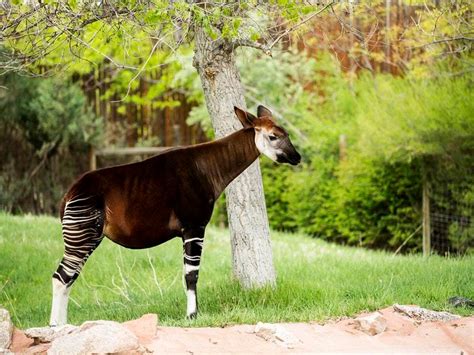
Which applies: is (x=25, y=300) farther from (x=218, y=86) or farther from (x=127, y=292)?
(x=218, y=86)

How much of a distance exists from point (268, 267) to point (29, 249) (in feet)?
13.8

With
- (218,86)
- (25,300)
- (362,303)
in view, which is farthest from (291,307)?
(25,300)

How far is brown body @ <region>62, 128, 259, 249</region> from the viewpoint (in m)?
5.87

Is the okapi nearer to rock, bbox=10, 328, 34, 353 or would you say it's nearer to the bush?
rock, bbox=10, 328, 34, 353

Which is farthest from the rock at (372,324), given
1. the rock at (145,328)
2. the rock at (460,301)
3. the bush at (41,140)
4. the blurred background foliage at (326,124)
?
the bush at (41,140)

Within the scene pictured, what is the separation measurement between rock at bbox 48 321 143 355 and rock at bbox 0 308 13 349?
0.40 m

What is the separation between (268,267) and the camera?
7.01 meters

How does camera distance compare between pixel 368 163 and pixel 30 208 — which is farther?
pixel 30 208

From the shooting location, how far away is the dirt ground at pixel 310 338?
5098 millimetres

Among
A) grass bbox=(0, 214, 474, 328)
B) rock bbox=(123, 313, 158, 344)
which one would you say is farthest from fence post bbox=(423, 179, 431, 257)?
rock bbox=(123, 313, 158, 344)

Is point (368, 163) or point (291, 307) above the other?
point (368, 163)

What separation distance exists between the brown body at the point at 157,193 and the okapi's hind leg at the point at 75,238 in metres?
0.05

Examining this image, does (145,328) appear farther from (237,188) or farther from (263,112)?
(237,188)

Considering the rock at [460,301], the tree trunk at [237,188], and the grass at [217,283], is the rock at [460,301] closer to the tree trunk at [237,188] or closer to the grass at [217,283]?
the grass at [217,283]
